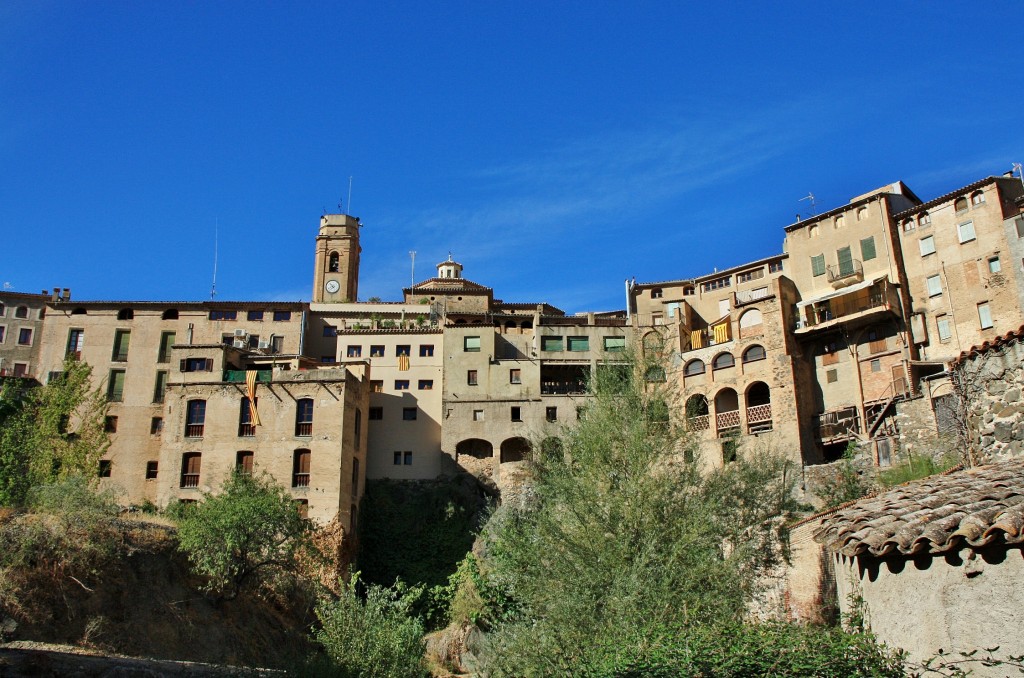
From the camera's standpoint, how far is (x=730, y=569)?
57.1 feet

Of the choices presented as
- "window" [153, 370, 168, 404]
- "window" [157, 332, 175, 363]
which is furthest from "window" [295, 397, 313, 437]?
"window" [157, 332, 175, 363]

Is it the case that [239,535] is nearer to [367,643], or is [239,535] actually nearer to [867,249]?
[367,643]

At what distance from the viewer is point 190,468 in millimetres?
43531

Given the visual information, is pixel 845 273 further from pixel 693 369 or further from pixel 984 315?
pixel 693 369

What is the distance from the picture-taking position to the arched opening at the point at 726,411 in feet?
153

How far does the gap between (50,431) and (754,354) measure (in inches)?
1479

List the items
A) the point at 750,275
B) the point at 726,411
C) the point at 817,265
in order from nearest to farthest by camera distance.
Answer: the point at 726,411
the point at 817,265
the point at 750,275

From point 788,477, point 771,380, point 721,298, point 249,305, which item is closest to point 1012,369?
point 788,477

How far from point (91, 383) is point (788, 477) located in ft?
130

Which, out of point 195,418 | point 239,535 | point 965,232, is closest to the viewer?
point 239,535

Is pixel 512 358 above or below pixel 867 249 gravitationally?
below

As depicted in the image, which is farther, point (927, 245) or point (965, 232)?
point (927, 245)

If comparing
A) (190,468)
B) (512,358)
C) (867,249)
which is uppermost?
(867,249)

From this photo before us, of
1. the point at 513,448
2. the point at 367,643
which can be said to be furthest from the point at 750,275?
the point at 367,643
